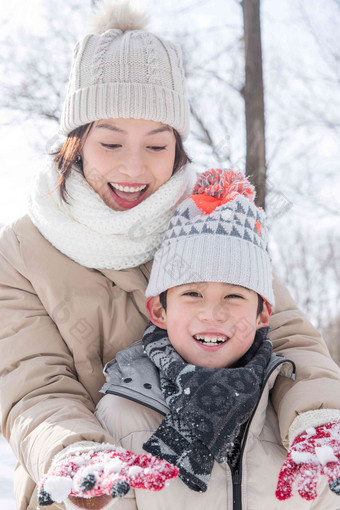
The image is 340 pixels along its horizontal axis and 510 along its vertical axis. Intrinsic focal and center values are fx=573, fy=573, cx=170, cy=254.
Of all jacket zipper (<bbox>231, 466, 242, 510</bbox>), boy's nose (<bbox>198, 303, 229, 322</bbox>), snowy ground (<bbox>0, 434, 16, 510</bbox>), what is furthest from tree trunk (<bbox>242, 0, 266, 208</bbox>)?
jacket zipper (<bbox>231, 466, 242, 510</bbox>)

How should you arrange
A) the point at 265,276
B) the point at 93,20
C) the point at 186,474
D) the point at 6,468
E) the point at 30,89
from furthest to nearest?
the point at 30,89 → the point at 6,468 → the point at 93,20 → the point at 265,276 → the point at 186,474

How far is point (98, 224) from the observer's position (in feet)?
6.62

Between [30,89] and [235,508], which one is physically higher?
[30,89]

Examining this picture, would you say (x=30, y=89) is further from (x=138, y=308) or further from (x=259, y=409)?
(x=259, y=409)

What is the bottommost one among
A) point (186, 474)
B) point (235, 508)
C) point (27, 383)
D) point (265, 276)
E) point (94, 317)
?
point (235, 508)

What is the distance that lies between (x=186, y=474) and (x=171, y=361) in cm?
33

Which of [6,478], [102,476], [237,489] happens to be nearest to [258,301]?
[237,489]

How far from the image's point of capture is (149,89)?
2.06m

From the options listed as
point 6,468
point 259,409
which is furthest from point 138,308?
point 6,468

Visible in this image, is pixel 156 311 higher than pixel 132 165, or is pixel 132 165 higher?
pixel 132 165

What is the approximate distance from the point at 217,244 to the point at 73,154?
68 centimetres

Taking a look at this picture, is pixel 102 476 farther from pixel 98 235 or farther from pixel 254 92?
pixel 254 92

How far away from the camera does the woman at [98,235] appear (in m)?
1.93

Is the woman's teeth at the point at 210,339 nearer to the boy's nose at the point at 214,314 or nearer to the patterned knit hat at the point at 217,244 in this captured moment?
the boy's nose at the point at 214,314
